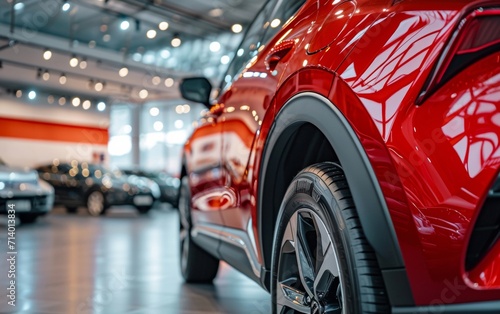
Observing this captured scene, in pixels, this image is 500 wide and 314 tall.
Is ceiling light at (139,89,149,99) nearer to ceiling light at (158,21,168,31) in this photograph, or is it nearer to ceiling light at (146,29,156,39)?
ceiling light at (146,29,156,39)

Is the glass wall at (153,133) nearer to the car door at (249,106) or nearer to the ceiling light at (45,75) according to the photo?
the ceiling light at (45,75)

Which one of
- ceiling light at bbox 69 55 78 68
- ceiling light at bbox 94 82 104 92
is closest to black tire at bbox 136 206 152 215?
ceiling light at bbox 69 55 78 68

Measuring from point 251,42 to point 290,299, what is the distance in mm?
1544

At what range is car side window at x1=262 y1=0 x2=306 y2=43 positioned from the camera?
8.21ft

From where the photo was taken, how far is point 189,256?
13.9ft

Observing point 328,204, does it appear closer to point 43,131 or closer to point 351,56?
point 351,56

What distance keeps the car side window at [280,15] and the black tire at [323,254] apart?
87cm

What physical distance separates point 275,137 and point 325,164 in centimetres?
33

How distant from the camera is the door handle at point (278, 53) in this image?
2.17 metres

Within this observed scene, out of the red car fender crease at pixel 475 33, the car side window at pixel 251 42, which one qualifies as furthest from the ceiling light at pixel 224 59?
the red car fender crease at pixel 475 33

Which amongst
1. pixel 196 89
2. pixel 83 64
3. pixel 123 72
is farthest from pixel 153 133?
pixel 196 89

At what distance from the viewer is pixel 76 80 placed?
49.6 feet

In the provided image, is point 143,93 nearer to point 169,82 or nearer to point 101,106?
point 169,82

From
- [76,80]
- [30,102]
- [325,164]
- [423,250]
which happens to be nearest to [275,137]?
[325,164]
